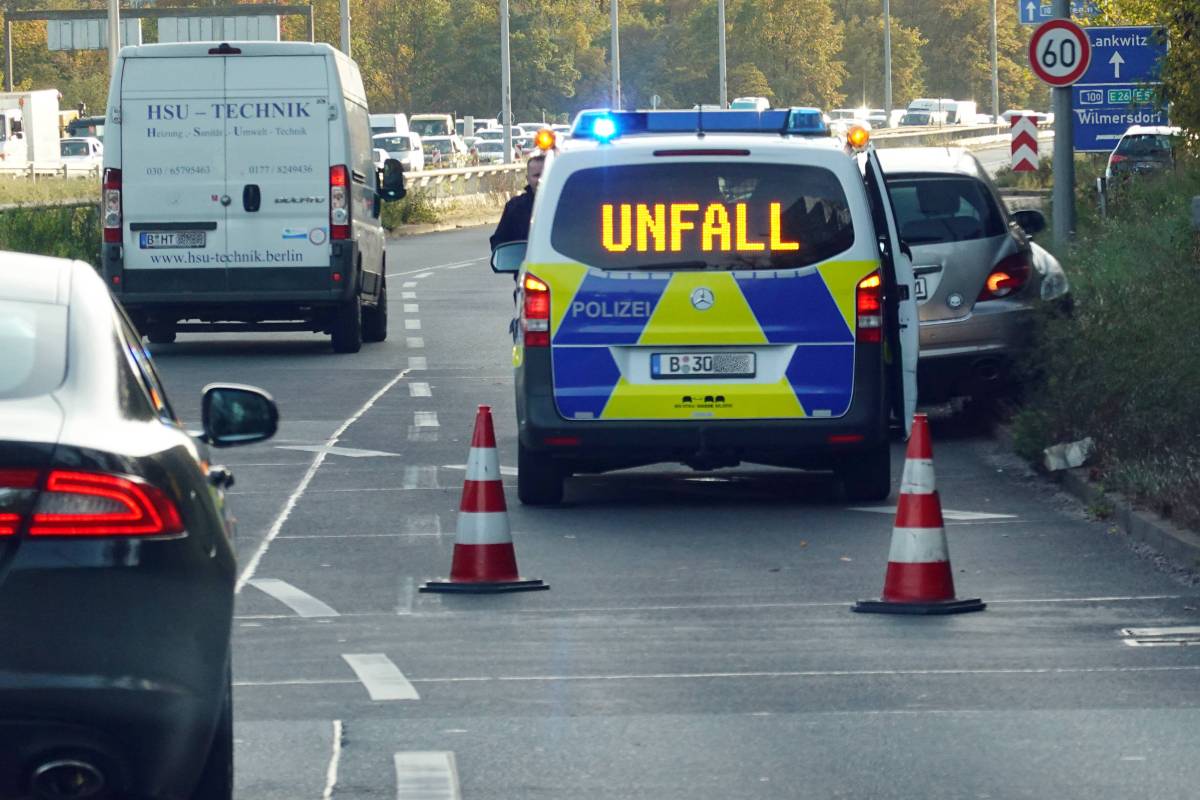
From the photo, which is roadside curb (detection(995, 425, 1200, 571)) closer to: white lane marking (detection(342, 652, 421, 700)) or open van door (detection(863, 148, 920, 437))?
open van door (detection(863, 148, 920, 437))

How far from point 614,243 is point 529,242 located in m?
0.44

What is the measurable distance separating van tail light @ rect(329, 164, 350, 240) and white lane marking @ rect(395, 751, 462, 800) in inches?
560

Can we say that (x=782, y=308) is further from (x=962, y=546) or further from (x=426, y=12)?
(x=426, y=12)

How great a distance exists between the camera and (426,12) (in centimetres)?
11850

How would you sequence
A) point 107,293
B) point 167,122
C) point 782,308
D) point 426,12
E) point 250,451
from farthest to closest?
point 426,12
point 167,122
point 250,451
point 782,308
point 107,293

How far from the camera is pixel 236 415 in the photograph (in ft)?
20.2

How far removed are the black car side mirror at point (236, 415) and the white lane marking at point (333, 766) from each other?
89 cm

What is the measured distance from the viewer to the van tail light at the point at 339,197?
68.0 ft

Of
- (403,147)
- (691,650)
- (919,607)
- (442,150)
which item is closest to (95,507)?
(691,650)

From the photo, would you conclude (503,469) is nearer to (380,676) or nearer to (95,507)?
(380,676)

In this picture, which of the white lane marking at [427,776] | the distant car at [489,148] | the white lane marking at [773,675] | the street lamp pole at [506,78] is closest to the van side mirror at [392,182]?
the white lane marking at [773,675]

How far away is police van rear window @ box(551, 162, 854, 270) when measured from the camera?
11.8 m

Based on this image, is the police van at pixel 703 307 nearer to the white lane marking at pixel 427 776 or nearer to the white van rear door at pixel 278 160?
the white lane marking at pixel 427 776

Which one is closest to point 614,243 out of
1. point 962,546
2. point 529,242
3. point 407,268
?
point 529,242
